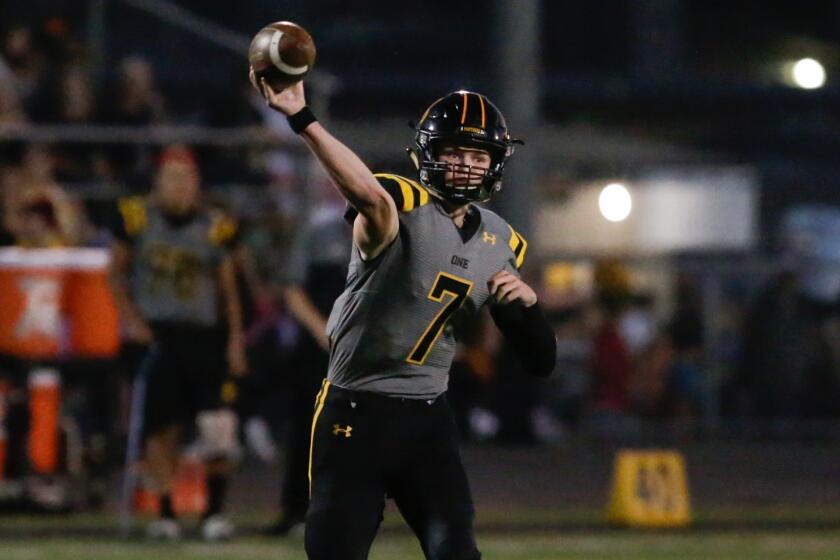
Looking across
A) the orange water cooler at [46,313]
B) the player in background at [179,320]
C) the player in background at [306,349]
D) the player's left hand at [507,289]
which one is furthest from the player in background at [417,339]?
the orange water cooler at [46,313]

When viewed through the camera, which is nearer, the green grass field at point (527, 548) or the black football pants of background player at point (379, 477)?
the black football pants of background player at point (379, 477)

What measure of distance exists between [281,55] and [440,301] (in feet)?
3.41

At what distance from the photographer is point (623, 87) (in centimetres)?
2591

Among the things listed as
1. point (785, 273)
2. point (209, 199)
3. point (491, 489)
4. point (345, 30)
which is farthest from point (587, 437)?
point (345, 30)

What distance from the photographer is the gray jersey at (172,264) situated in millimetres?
10461

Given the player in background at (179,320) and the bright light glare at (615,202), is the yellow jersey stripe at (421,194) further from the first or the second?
the bright light glare at (615,202)

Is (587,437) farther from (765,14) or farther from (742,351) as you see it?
(765,14)

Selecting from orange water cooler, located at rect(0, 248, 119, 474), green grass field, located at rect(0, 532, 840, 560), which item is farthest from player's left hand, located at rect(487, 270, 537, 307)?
orange water cooler, located at rect(0, 248, 119, 474)

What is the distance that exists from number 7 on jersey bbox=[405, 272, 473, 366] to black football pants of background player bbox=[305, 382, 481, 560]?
154 millimetres

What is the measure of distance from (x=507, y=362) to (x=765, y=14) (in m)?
17.0

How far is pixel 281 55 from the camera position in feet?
18.2

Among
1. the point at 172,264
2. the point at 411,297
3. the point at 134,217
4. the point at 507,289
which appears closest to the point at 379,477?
the point at 411,297

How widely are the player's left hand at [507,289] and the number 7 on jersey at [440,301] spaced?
14 centimetres

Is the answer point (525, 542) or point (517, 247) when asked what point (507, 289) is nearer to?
point (517, 247)
